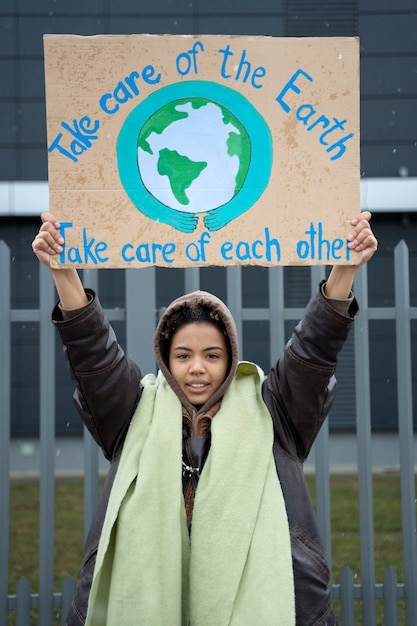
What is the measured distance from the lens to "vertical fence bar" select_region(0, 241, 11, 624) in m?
3.46

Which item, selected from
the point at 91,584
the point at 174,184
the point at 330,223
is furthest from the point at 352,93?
the point at 91,584

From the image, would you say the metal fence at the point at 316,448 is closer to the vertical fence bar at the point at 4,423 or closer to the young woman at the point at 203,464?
the vertical fence bar at the point at 4,423

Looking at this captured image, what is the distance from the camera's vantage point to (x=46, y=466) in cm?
348

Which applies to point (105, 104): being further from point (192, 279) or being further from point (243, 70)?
point (192, 279)

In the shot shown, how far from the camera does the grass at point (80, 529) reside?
5711mm

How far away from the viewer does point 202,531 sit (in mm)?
2066

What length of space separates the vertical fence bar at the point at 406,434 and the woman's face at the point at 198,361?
1.53 m

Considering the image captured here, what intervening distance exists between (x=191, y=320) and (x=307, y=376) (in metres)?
0.35


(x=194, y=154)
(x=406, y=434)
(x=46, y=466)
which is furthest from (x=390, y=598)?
(x=194, y=154)

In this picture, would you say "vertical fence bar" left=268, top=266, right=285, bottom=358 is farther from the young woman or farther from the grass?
the grass

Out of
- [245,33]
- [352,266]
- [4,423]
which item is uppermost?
[245,33]

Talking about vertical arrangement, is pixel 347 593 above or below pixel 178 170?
below

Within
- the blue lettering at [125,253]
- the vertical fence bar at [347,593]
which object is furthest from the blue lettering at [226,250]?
the vertical fence bar at [347,593]

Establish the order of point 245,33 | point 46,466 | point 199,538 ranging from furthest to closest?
1. point 245,33
2. point 46,466
3. point 199,538
